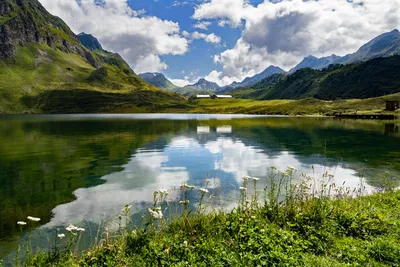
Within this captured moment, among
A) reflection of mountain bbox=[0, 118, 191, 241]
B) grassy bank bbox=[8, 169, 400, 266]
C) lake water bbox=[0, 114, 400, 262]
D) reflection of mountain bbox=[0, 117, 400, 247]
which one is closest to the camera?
grassy bank bbox=[8, 169, 400, 266]

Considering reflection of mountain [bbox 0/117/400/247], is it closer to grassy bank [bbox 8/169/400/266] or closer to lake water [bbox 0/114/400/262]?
lake water [bbox 0/114/400/262]

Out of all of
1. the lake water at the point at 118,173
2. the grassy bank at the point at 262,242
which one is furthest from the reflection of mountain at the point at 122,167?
the grassy bank at the point at 262,242

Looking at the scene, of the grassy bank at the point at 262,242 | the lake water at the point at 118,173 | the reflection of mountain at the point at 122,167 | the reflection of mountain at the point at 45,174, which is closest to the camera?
the grassy bank at the point at 262,242

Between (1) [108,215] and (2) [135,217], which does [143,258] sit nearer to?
(2) [135,217]

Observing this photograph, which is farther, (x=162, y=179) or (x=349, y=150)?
(x=349, y=150)

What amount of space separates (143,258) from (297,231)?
6.57m

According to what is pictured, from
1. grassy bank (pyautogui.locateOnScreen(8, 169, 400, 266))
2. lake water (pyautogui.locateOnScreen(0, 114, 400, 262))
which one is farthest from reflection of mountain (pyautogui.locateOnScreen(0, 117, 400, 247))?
grassy bank (pyautogui.locateOnScreen(8, 169, 400, 266))

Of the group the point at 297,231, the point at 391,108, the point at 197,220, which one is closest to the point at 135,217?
the point at 197,220

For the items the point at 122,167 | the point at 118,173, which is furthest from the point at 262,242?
the point at 122,167

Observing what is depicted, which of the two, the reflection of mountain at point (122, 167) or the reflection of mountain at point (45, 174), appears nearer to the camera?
the reflection of mountain at point (45, 174)

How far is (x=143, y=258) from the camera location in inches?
372

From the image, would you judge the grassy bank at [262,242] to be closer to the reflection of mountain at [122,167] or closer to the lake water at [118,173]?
the lake water at [118,173]

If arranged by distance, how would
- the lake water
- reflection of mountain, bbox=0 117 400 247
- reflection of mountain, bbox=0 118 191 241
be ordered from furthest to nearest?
reflection of mountain, bbox=0 117 400 247
reflection of mountain, bbox=0 118 191 241
the lake water

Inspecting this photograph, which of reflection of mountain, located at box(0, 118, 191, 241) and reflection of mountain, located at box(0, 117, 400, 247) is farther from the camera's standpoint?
reflection of mountain, located at box(0, 117, 400, 247)
